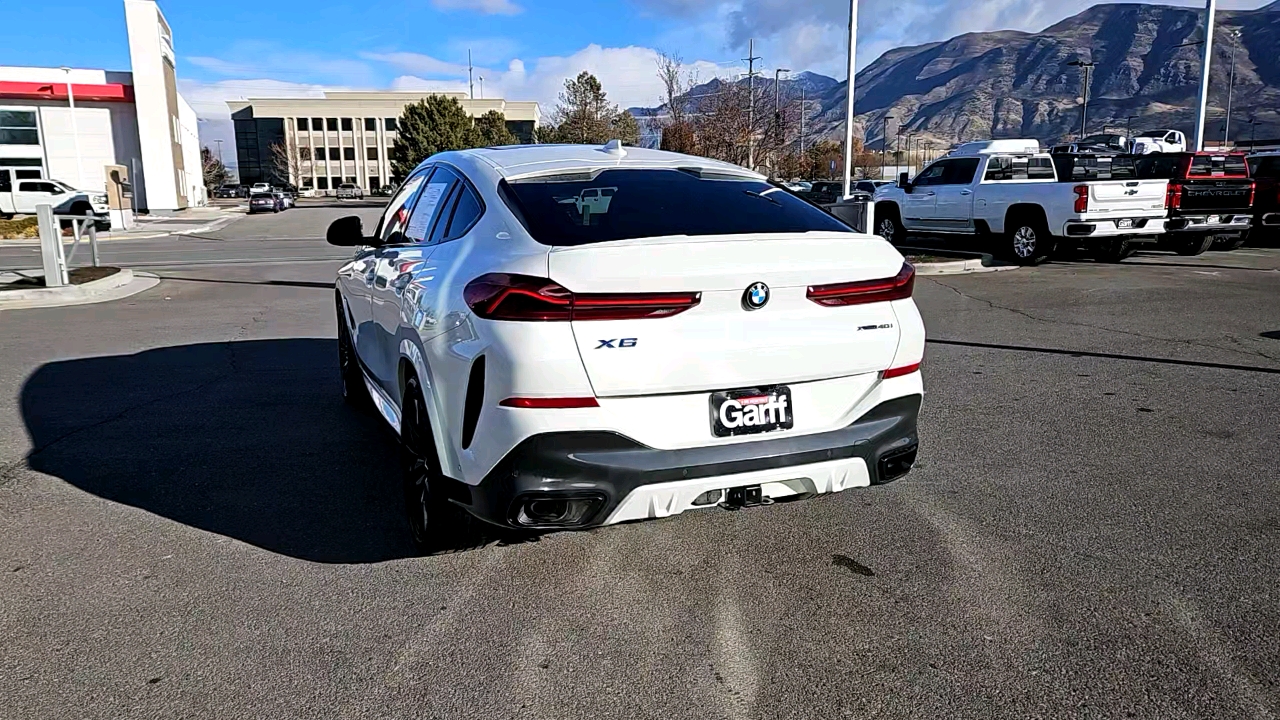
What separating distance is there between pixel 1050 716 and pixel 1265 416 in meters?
4.45

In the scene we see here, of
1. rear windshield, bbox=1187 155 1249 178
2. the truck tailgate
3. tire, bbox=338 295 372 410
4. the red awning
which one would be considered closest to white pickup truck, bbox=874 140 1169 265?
the truck tailgate

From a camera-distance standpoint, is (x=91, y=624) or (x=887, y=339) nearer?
(x=91, y=624)

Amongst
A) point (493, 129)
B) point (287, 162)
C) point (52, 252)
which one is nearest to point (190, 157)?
point (493, 129)

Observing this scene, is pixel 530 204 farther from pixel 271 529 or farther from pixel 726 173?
pixel 271 529

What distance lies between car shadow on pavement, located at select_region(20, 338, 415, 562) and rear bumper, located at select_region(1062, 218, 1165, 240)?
12343 mm

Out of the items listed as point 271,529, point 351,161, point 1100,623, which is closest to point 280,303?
point 271,529

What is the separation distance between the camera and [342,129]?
377 ft

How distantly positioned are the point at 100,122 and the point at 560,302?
→ 184ft

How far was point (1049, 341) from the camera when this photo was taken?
9180mm

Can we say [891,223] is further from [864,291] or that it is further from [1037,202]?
[864,291]

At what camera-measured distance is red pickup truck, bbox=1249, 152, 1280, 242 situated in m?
18.5

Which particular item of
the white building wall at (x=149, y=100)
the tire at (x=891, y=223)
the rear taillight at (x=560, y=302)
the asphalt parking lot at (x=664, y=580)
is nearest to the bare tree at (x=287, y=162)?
the white building wall at (x=149, y=100)

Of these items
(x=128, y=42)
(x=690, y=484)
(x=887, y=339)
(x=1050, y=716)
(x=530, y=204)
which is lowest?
(x=1050, y=716)

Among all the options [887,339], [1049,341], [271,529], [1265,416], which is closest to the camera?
[887,339]
